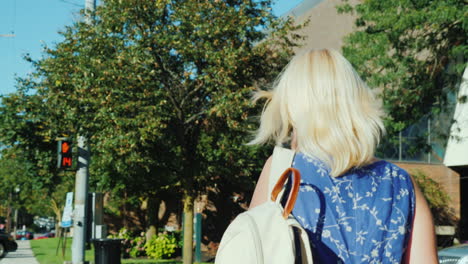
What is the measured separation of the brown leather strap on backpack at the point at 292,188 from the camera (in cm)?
173

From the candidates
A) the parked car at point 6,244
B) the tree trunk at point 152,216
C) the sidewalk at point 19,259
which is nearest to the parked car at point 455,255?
the sidewalk at point 19,259

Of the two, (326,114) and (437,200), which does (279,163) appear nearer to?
(326,114)

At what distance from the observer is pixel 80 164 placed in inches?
626

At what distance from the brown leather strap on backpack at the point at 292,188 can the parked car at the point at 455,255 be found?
Answer: 968 cm

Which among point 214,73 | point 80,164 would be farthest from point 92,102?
point 214,73

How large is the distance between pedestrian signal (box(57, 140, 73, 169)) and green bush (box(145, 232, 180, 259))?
35.9 ft

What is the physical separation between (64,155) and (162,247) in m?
11.2

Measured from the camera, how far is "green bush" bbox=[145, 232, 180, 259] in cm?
2484

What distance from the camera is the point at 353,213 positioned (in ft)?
6.33

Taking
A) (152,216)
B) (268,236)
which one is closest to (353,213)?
(268,236)

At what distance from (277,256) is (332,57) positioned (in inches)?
30.5

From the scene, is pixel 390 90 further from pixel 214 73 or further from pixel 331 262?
pixel 331 262

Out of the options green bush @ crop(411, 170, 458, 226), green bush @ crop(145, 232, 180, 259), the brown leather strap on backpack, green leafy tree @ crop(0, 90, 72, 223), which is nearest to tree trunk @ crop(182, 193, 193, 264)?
green leafy tree @ crop(0, 90, 72, 223)

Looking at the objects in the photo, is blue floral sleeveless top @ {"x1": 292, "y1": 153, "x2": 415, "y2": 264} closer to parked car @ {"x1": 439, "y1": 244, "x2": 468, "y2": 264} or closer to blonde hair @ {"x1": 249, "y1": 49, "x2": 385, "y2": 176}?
blonde hair @ {"x1": 249, "y1": 49, "x2": 385, "y2": 176}
